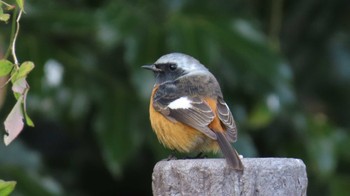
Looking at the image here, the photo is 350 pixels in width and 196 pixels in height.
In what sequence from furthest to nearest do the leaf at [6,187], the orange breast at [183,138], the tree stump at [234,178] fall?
1. the orange breast at [183,138]
2. the tree stump at [234,178]
3. the leaf at [6,187]

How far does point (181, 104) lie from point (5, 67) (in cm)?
214

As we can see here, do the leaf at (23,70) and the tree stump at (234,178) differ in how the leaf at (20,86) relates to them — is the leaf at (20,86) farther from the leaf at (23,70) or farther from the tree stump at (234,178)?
the tree stump at (234,178)

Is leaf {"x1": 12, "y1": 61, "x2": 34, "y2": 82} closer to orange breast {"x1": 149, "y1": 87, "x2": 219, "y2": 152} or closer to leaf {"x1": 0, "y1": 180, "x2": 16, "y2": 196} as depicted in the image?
leaf {"x1": 0, "y1": 180, "x2": 16, "y2": 196}

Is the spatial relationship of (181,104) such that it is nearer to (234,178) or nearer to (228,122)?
(228,122)

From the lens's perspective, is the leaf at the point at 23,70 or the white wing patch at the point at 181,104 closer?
the leaf at the point at 23,70

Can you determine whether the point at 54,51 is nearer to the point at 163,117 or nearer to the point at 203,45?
the point at 203,45

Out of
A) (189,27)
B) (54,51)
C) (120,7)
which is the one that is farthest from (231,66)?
(54,51)

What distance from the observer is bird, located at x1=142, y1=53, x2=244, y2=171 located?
4272 millimetres

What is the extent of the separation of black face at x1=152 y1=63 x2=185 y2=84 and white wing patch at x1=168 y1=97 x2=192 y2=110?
0.40 meters

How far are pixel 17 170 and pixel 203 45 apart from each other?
59.0 inches

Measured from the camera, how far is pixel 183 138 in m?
4.38

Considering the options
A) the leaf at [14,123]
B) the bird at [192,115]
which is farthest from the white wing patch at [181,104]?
the leaf at [14,123]

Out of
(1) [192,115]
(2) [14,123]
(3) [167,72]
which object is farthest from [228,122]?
(2) [14,123]

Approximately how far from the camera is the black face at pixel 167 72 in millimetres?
4930
